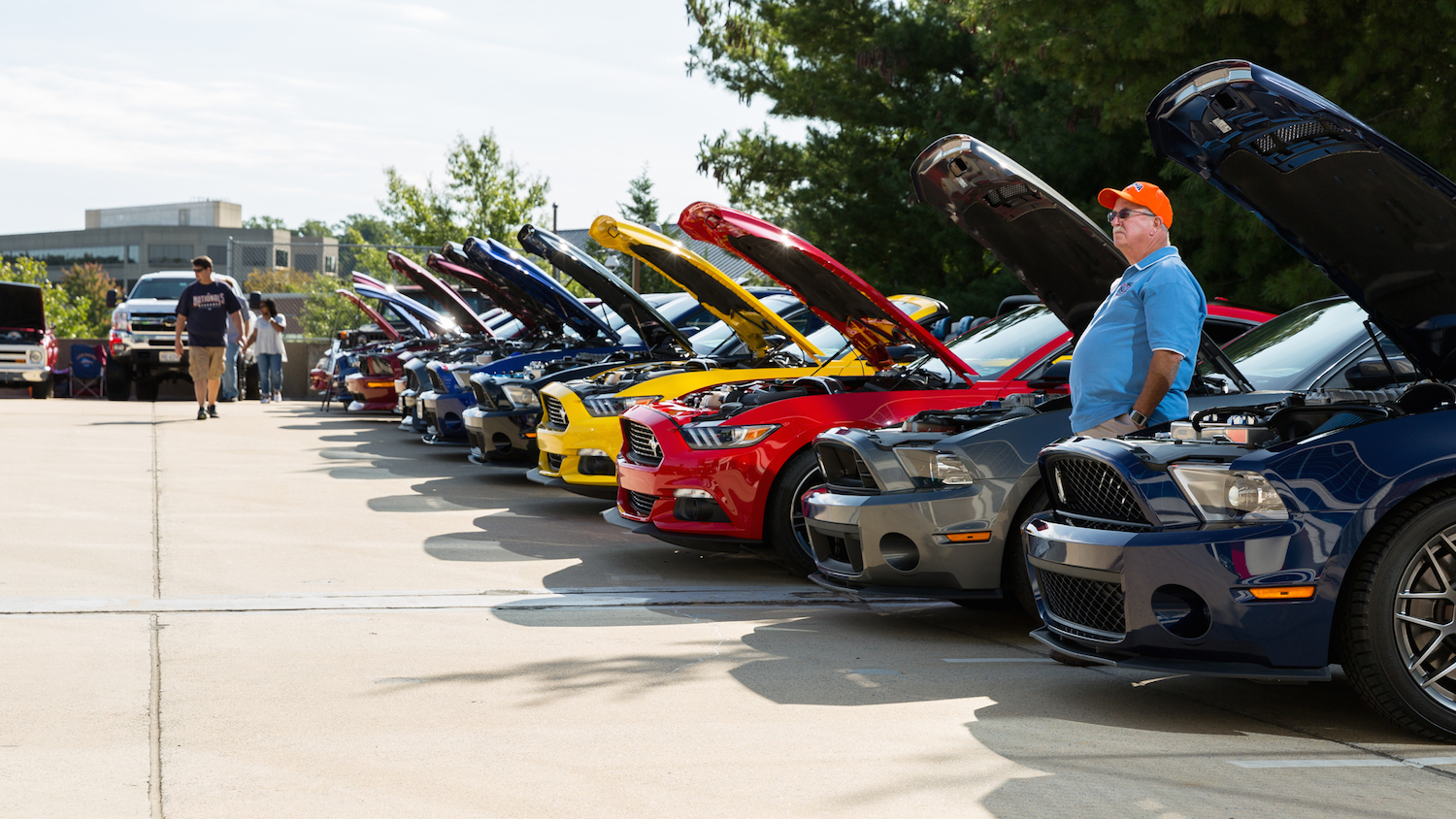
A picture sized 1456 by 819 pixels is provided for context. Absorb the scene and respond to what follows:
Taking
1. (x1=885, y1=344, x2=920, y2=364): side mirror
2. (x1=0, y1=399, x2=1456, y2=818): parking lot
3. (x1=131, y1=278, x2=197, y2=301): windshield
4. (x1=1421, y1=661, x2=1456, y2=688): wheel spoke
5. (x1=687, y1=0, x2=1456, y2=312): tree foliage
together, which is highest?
(x1=687, y1=0, x2=1456, y2=312): tree foliage

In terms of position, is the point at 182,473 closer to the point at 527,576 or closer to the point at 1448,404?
the point at 527,576

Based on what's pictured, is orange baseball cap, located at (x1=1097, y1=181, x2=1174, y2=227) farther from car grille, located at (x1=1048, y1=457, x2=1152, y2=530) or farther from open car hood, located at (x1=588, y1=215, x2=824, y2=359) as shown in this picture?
open car hood, located at (x1=588, y1=215, x2=824, y2=359)

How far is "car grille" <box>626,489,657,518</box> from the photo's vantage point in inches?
291

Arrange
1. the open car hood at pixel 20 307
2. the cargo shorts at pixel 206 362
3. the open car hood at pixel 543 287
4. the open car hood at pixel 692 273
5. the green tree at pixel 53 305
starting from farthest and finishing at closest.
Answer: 1. the green tree at pixel 53 305
2. the open car hood at pixel 20 307
3. the cargo shorts at pixel 206 362
4. the open car hood at pixel 543 287
5. the open car hood at pixel 692 273

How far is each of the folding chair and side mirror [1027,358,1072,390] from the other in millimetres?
21636

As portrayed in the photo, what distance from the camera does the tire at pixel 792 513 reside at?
6.96 metres

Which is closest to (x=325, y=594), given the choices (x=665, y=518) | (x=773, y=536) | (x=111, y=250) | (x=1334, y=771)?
(x=665, y=518)

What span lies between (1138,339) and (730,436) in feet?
8.04

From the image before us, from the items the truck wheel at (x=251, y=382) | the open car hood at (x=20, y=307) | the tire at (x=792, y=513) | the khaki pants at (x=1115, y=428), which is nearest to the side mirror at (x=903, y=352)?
the tire at (x=792, y=513)

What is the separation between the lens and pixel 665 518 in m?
7.18

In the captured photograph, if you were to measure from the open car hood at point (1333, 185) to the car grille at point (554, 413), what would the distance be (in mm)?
5273

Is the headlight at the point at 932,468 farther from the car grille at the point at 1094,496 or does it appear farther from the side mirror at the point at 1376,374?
the side mirror at the point at 1376,374

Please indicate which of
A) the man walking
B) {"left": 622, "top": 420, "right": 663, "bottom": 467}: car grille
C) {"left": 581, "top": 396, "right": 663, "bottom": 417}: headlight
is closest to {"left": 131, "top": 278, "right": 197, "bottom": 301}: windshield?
the man walking

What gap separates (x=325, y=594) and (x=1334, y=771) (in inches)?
183
